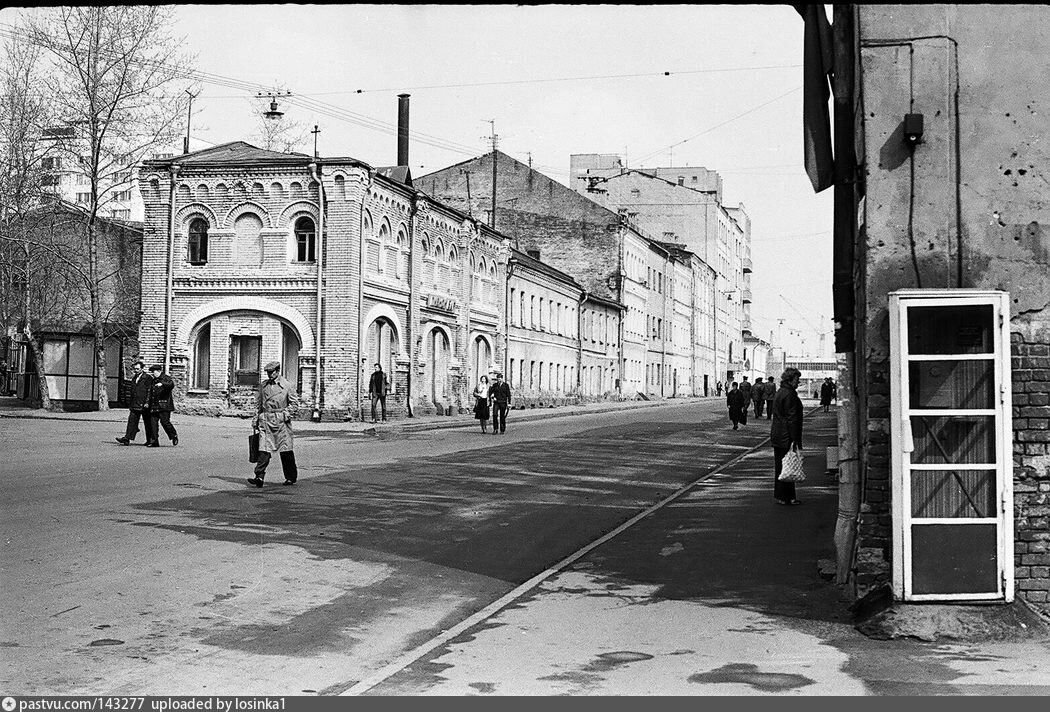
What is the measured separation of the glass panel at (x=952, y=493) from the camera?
7.46 m

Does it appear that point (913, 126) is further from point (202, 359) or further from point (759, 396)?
point (759, 396)

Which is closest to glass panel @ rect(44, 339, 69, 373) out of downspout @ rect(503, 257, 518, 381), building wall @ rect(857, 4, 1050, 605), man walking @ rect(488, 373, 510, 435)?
man walking @ rect(488, 373, 510, 435)

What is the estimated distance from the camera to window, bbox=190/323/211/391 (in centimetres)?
3628

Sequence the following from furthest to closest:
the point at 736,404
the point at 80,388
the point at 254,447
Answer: the point at 80,388, the point at 736,404, the point at 254,447

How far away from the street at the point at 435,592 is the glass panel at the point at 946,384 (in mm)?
1598

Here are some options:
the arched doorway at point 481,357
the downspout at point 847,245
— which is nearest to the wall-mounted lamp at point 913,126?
the downspout at point 847,245

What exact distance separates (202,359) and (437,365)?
10.1 m

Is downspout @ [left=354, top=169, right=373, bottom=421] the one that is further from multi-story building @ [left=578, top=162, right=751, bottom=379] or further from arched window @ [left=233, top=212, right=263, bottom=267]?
multi-story building @ [left=578, top=162, right=751, bottom=379]

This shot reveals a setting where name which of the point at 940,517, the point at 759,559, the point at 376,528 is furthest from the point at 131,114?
the point at 940,517

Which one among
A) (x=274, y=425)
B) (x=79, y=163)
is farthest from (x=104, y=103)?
(x=274, y=425)

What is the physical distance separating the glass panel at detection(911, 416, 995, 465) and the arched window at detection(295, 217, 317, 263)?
30.1m

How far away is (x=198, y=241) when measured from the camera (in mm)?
36875

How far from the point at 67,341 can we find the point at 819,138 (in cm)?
3333
